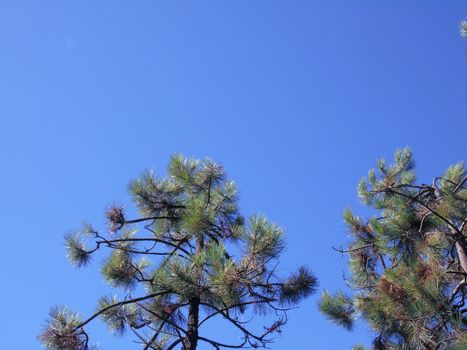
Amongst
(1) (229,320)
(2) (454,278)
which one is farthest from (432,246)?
(1) (229,320)

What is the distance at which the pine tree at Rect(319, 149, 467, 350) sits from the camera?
6.49 meters

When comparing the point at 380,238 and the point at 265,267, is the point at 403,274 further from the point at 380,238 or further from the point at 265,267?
the point at 265,267

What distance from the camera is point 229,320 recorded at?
6078mm

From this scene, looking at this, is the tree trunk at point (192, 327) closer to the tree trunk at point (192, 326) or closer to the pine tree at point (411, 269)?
the tree trunk at point (192, 326)

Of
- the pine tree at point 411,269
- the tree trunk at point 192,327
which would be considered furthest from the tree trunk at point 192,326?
the pine tree at point 411,269

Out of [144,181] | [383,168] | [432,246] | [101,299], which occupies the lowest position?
[432,246]

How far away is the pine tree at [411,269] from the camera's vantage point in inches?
255

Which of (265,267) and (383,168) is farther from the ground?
(383,168)

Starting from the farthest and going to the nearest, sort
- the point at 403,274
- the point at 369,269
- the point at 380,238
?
the point at 369,269 → the point at 403,274 → the point at 380,238

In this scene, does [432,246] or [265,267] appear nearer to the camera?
[265,267]

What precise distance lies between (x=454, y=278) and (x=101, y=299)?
463 cm

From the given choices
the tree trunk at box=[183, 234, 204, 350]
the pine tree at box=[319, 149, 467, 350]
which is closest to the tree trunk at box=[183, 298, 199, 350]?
the tree trunk at box=[183, 234, 204, 350]

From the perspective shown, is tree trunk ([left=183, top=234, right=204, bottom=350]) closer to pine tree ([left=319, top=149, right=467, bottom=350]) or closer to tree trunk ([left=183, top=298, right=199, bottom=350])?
tree trunk ([left=183, top=298, right=199, bottom=350])

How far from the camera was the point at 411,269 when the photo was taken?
719cm
